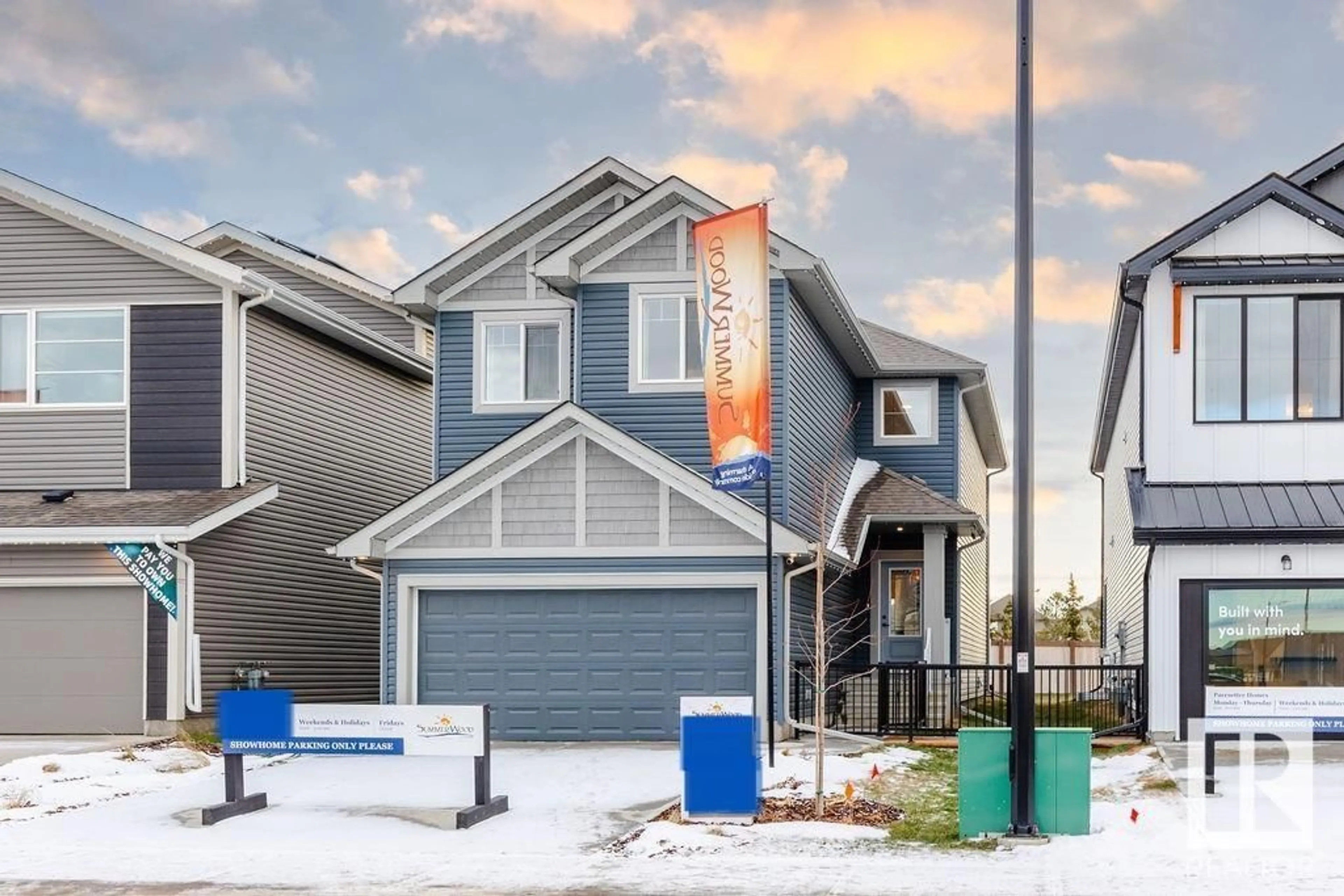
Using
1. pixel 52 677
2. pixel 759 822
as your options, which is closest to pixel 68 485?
pixel 52 677

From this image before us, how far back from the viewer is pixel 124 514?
21.9 meters

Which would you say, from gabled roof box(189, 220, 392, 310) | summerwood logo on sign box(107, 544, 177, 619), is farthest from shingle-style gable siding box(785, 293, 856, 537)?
gabled roof box(189, 220, 392, 310)

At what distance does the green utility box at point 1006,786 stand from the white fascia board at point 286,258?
Result: 18.8 meters

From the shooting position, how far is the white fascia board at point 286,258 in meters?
29.8

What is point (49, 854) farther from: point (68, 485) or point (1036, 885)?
point (68, 485)

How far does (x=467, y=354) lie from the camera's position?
24375mm

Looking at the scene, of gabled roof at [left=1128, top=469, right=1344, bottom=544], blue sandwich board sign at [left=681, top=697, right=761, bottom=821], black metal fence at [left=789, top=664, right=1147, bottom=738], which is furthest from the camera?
black metal fence at [left=789, top=664, right=1147, bottom=738]

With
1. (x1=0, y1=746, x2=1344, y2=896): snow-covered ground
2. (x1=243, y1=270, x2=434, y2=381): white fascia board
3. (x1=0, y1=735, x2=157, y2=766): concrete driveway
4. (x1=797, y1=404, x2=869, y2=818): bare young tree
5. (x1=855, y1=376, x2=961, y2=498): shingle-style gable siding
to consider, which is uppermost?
(x1=243, y1=270, x2=434, y2=381): white fascia board

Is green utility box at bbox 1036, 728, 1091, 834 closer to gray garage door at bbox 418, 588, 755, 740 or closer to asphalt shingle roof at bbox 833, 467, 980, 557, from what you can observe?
gray garage door at bbox 418, 588, 755, 740

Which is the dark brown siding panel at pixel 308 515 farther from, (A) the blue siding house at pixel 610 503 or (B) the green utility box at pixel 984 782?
(B) the green utility box at pixel 984 782

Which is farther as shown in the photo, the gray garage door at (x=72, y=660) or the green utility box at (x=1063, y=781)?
the gray garage door at (x=72, y=660)

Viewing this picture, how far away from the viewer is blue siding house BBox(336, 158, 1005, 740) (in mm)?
21078

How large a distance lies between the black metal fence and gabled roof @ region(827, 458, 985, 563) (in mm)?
2545

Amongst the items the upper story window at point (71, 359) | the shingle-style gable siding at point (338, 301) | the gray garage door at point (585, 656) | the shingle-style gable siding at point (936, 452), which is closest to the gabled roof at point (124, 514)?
the upper story window at point (71, 359)
